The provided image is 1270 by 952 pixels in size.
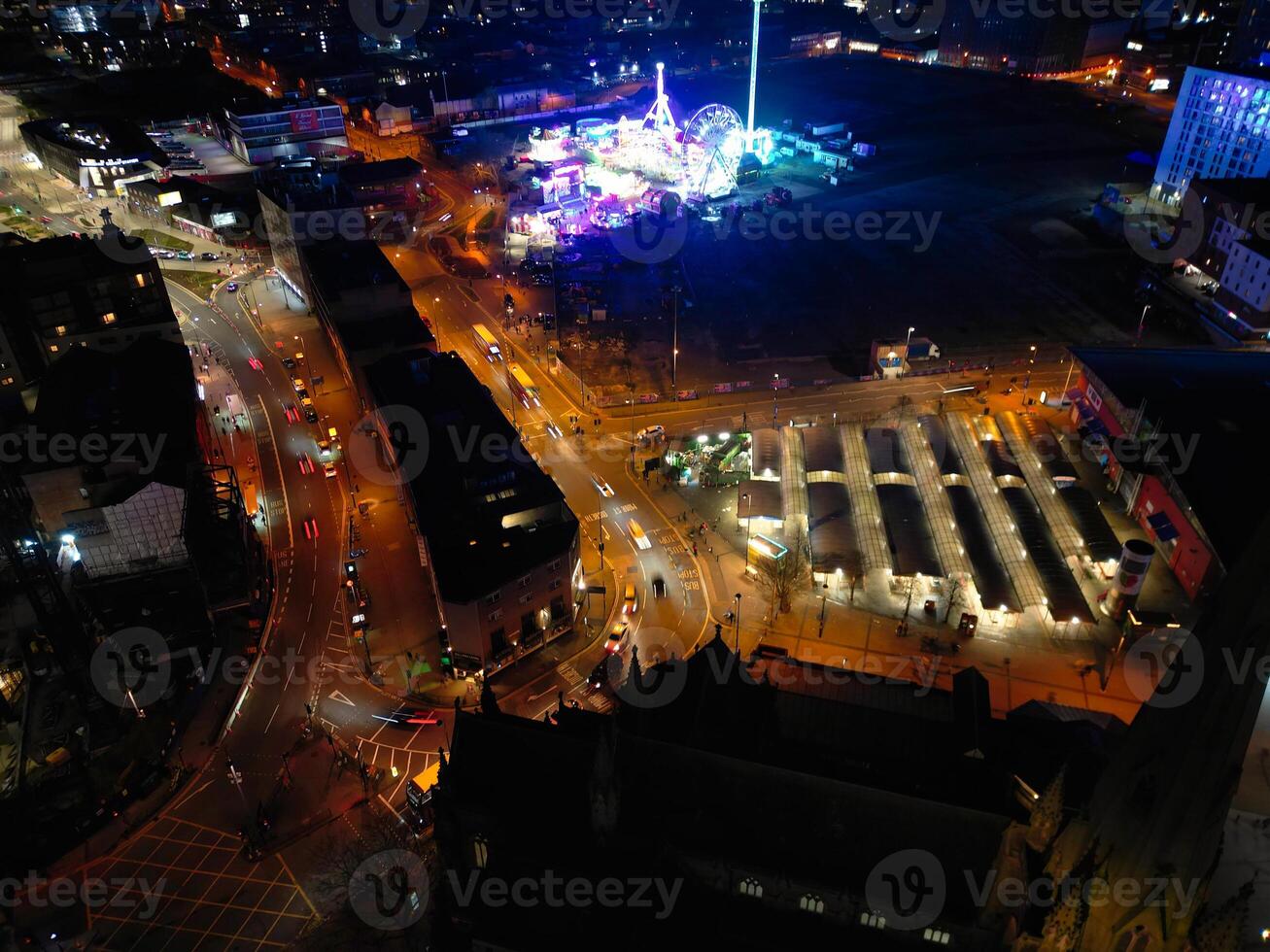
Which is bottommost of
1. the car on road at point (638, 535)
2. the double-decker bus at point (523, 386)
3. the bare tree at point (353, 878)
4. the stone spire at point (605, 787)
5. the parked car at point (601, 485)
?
the bare tree at point (353, 878)

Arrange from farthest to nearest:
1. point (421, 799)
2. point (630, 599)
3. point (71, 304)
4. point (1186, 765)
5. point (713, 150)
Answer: point (713, 150) → point (71, 304) → point (630, 599) → point (421, 799) → point (1186, 765)

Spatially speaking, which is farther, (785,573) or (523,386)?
(523,386)

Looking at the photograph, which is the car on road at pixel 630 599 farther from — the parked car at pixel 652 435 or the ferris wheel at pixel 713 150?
the ferris wheel at pixel 713 150

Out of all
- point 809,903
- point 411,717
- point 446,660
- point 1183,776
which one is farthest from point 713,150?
point 1183,776

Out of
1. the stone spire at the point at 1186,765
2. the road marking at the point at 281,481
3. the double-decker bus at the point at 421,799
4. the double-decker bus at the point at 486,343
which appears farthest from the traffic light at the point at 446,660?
the double-decker bus at the point at 486,343

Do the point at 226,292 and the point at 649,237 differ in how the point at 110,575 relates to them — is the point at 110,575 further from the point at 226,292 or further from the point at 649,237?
the point at 649,237

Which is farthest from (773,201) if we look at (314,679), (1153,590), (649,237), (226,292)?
(314,679)

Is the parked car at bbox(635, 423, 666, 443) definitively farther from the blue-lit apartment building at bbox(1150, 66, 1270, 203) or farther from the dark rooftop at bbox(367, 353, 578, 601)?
the blue-lit apartment building at bbox(1150, 66, 1270, 203)

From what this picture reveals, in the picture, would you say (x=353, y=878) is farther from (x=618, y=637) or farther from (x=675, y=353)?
(x=675, y=353)
